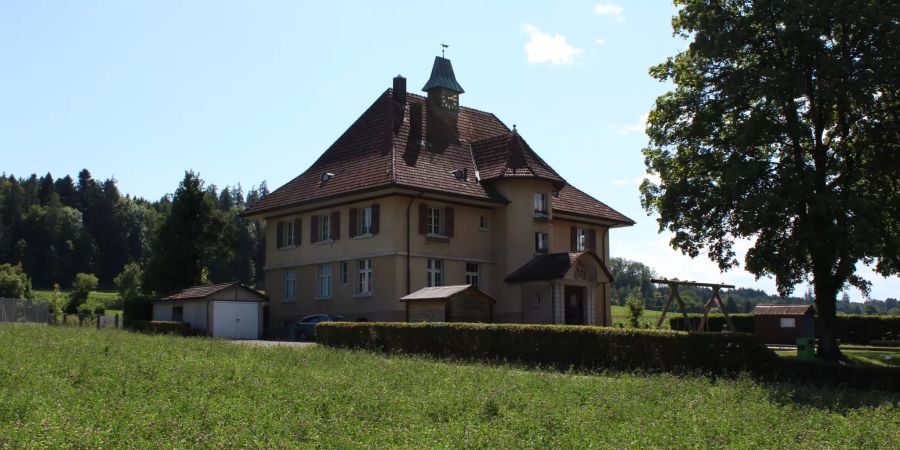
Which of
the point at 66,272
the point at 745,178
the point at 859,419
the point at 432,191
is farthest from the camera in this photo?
the point at 66,272

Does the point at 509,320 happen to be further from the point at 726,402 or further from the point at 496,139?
the point at 726,402

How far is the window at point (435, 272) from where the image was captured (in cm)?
3997

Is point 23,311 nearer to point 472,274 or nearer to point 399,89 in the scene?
point 399,89

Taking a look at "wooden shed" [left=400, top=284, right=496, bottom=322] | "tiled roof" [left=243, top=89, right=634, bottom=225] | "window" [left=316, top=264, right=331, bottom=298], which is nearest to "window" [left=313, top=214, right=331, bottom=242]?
"tiled roof" [left=243, top=89, right=634, bottom=225]

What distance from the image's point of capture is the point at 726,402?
53.9 feet

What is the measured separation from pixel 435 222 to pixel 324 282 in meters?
6.42

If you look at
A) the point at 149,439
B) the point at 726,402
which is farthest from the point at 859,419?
the point at 149,439

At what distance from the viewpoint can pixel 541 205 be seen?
42.0m

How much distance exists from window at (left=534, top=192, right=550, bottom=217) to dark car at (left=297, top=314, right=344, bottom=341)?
10.6m

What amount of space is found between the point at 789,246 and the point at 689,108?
5439 millimetres

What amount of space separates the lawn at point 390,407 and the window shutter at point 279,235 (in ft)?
77.6

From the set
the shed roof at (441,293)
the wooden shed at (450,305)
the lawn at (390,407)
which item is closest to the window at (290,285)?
the wooden shed at (450,305)

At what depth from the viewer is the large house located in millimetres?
39062

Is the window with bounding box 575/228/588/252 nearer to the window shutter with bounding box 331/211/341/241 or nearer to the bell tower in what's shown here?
the bell tower
